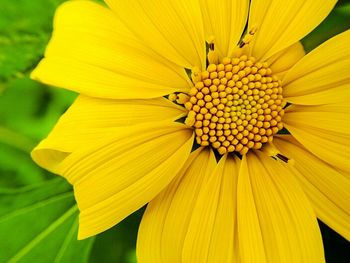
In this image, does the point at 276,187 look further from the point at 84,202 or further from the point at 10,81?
the point at 10,81

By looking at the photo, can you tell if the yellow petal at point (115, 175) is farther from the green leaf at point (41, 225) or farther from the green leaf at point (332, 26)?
the green leaf at point (332, 26)

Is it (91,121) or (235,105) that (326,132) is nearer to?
(235,105)

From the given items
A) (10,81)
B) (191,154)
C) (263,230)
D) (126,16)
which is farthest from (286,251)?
(10,81)

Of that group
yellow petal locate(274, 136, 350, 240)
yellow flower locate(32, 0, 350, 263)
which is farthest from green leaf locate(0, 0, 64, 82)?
yellow petal locate(274, 136, 350, 240)

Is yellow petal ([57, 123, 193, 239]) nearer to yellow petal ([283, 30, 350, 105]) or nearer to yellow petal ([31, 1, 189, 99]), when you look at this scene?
yellow petal ([31, 1, 189, 99])

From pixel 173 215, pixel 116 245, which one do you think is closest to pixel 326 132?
pixel 173 215

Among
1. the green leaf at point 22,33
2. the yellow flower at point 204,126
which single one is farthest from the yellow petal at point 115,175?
the green leaf at point 22,33
